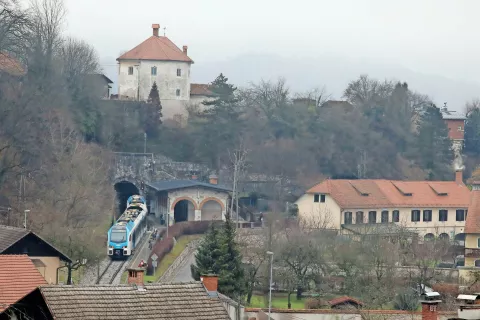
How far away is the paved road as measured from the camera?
62.3m

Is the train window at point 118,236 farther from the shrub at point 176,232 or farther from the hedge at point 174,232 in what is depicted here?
the shrub at point 176,232

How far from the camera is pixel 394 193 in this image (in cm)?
9006

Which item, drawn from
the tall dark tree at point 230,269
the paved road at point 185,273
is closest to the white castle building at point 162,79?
the paved road at point 185,273

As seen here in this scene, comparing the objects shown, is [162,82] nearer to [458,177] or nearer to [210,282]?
[458,177]

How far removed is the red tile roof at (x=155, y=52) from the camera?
101812 millimetres

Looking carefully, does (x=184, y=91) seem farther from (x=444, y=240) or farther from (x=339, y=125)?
(x=444, y=240)

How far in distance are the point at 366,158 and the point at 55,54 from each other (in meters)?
24.8

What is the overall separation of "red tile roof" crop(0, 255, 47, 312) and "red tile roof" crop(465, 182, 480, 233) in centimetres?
4352

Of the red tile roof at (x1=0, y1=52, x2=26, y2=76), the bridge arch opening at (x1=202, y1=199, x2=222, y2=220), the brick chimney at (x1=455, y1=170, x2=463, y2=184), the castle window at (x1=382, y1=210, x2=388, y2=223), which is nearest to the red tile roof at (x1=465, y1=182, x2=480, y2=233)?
the castle window at (x1=382, y1=210, x2=388, y2=223)

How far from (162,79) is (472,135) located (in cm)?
2403

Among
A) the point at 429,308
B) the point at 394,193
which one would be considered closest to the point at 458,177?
the point at 394,193

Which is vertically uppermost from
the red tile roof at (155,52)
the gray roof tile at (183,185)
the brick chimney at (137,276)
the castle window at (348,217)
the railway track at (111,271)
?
the red tile roof at (155,52)

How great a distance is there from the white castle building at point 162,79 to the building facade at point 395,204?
15.4 meters

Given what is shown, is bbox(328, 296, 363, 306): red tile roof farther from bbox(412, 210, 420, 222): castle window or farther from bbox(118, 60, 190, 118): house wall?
bbox(118, 60, 190, 118): house wall
